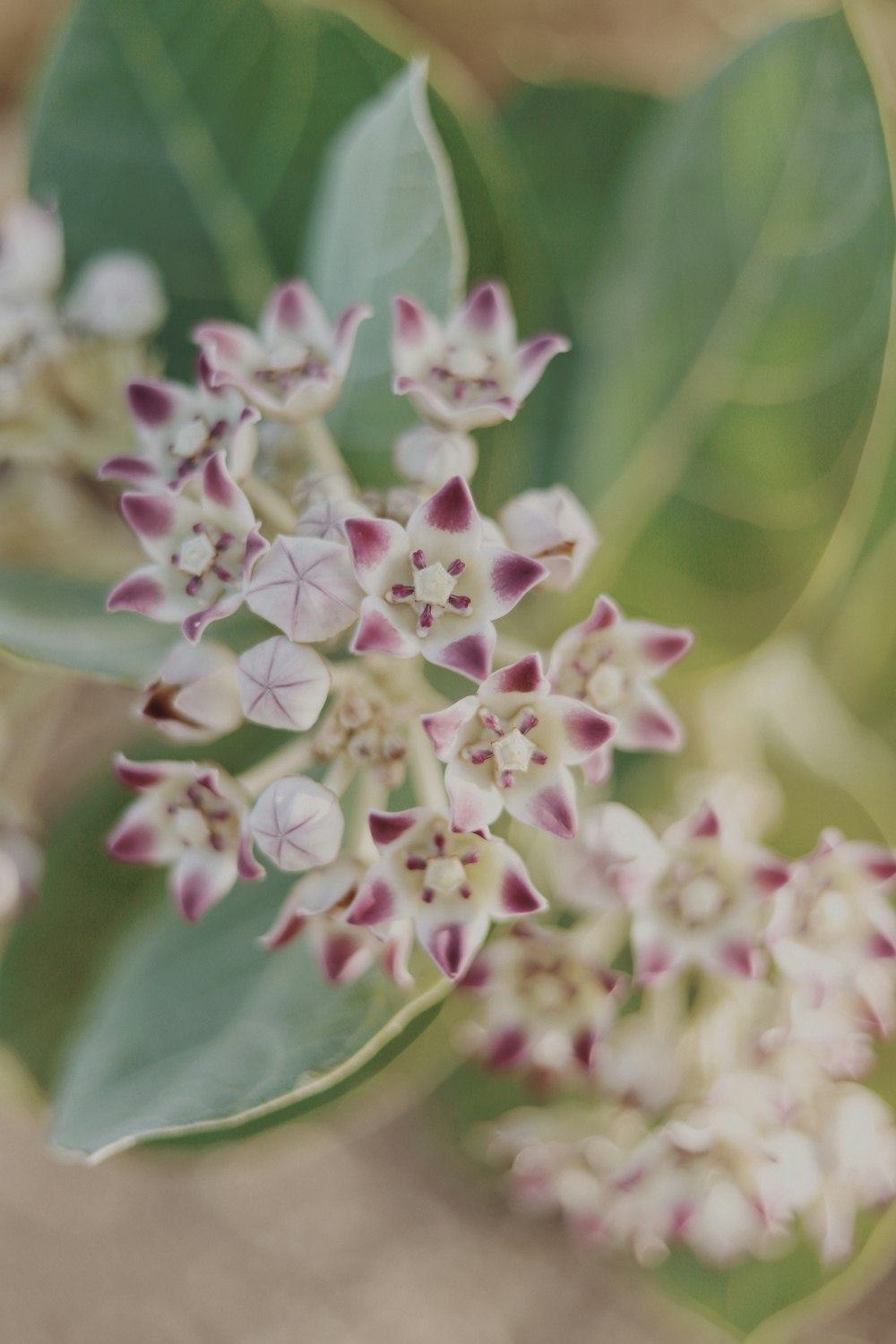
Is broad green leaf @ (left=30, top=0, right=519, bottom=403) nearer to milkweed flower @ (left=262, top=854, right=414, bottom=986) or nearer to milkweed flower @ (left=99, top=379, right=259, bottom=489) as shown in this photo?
milkweed flower @ (left=99, top=379, right=259, bottom=489)

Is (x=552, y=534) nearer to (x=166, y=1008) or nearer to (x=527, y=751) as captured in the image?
(x=527, y=751)

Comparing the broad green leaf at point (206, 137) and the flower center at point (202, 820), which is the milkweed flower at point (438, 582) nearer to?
the flower center at point (202, 820)

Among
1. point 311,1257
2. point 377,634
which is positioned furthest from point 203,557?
point 311,1257

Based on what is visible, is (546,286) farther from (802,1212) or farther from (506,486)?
(802,1212)

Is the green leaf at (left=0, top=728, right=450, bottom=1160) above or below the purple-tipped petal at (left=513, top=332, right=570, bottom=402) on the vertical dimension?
below

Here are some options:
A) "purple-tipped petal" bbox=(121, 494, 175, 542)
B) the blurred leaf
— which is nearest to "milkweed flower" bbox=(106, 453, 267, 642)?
"purple-tipped petal" bbox=(121, 494, 175, 542)

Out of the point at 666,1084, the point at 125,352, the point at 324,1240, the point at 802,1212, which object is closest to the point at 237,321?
the point at 125,352

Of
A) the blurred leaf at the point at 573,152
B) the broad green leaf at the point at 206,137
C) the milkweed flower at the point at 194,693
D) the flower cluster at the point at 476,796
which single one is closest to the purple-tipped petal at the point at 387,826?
the flower cluster at the point at 476,796
